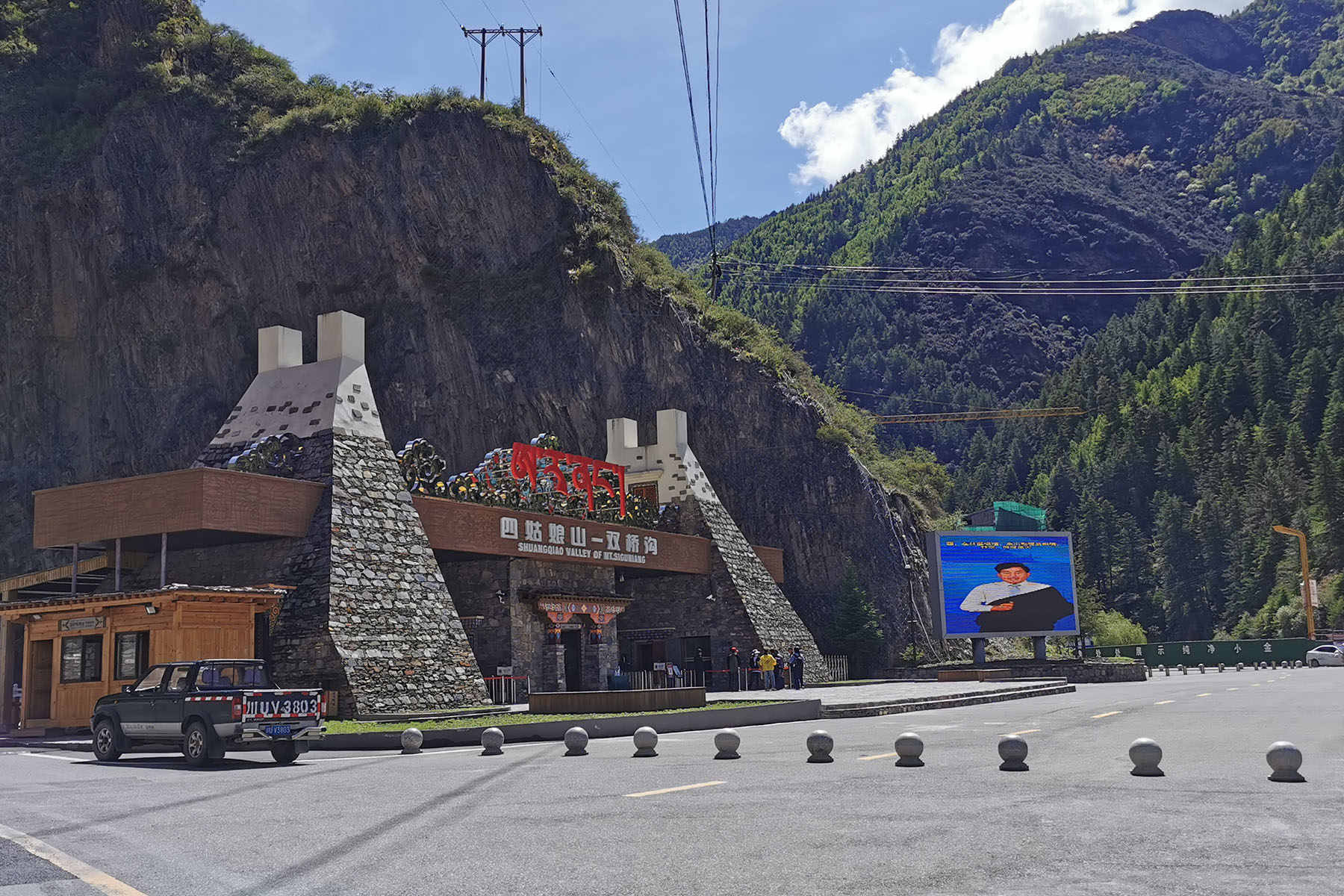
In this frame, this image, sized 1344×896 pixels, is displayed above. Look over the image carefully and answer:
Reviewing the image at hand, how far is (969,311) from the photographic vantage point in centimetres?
16788

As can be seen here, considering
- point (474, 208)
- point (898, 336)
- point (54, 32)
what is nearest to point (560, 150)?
point (474, 208)

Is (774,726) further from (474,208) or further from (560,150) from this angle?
(560,150)

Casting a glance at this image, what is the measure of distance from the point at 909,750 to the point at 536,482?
74.0ft

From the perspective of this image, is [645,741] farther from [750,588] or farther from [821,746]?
[750,588]

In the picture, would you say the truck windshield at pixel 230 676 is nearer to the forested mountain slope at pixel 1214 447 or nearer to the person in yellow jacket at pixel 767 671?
the person in yellow jacket at pixel 767 671

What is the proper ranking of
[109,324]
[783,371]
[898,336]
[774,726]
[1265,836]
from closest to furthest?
[1265,836], [774,726], [109,324], [783,371], [898,336]

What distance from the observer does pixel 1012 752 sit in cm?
1236

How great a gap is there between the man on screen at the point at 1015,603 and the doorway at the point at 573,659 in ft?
56.8

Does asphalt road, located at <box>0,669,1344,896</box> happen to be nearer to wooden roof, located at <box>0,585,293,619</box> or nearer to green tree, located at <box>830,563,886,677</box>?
wooden roof, located at <box>0,585,293,619</box>

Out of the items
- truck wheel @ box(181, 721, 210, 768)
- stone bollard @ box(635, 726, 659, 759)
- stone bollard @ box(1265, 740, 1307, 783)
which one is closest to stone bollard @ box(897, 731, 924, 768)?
stone bollard @ box(635, 726, 659, 759)

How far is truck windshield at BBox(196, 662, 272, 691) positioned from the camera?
55.5ft

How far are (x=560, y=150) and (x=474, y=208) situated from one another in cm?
604

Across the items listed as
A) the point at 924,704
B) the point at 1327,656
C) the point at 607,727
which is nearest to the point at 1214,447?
the point at 1327,656

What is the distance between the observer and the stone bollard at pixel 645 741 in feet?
51.2
